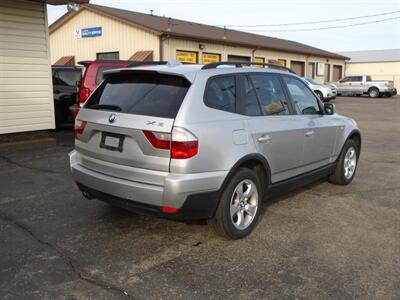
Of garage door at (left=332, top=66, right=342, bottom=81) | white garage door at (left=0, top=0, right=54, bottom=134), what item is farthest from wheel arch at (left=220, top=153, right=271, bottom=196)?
garage door at (left=332, top=66, right=342, bottom=81)

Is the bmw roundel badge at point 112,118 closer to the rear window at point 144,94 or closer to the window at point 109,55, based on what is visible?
the rear window at point 144,94

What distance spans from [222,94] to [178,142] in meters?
0.87

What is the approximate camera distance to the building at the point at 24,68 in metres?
8.92

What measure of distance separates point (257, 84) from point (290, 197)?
1875 millimetres

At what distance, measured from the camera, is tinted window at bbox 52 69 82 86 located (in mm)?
11796

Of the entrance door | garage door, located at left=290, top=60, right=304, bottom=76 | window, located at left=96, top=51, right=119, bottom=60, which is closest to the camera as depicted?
window, located at left=96, top=51, right=119, bottom=60

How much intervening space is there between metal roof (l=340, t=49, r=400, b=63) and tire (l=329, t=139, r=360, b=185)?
146ft

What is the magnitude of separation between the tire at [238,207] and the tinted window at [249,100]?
0.63m

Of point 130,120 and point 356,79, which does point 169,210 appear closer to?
point 130,120

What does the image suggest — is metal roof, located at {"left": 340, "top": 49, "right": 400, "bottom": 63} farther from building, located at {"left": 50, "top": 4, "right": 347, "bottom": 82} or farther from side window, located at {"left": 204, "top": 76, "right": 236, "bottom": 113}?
side window, located at {"left": 204, "top": 76, "right": 236, "bottom": 113}

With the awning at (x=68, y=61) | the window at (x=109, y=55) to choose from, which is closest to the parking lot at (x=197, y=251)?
the window at (x=109, y=55)

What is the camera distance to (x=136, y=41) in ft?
69.3

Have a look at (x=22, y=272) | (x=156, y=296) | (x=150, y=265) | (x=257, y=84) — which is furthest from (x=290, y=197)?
(x=22, y=272)

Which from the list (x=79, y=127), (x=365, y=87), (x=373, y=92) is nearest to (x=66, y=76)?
(x=79, y=127)
